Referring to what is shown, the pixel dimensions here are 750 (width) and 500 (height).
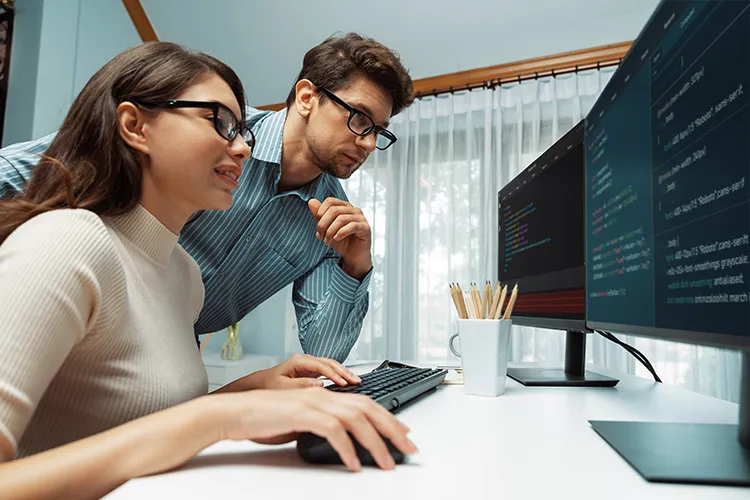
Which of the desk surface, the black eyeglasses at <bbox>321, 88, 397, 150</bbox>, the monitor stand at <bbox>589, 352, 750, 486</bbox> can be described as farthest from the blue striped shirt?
the monitor stand at <bbox>589, 352, 750, 486</bbox>

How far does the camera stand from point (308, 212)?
1538 mm

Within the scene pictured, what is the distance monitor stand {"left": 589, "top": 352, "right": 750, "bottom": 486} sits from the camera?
451mm

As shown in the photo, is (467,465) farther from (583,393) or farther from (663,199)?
(583,393)

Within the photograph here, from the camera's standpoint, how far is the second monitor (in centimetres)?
106

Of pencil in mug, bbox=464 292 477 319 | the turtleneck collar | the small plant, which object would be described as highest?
the turtleneck collar

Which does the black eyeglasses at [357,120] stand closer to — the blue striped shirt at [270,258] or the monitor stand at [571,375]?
the blue striped shirt at [270,258]

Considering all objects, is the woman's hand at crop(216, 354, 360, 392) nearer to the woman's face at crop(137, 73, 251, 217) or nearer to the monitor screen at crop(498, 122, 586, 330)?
the woman's face at crop(137, 73, 251, 217)

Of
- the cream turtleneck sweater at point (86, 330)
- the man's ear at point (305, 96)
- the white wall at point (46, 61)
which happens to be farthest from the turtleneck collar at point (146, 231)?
the white wall at point (46, 61)

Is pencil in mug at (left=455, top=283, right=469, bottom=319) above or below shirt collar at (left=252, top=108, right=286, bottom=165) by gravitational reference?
below

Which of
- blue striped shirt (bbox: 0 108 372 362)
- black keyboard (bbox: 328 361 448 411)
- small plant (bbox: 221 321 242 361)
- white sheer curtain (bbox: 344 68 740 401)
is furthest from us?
small plant (bbox: 221 321 242 361)

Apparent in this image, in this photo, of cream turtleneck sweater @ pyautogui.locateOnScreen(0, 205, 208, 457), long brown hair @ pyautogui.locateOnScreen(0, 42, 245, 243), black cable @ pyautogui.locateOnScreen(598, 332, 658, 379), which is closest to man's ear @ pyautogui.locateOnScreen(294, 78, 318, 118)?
long brown hair @ pyautogui.locateOnScreen(0, 42, 245, 243)

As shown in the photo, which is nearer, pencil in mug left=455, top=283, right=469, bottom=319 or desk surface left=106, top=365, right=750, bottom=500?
desk surface left=106, top=365, right=750, bottom=500

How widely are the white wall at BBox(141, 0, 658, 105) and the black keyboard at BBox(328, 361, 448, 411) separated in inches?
88.6

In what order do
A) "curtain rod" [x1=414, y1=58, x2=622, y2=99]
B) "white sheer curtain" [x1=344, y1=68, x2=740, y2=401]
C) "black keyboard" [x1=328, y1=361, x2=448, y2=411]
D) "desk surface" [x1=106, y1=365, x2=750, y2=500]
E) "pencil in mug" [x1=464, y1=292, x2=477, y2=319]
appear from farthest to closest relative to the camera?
"white sheer curtain" [x1=344, y1=68, x2=740, y2=401]
"curtain rod" [x1=414, y1=58, x2=622, y2=99]
"pencil in mug" [x1=464, y1=292, x2=477, y2=319]
"black keyboard" [x1=328, y1=361, x2=448, y2=411]
"desk surface" [x1=106, y1=365, x2=750, y2=500]
